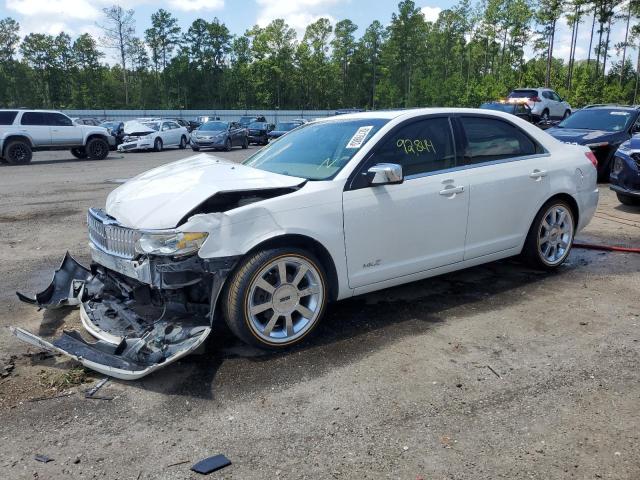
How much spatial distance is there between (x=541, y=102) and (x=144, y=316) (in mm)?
26517

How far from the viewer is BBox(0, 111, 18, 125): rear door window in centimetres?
1953

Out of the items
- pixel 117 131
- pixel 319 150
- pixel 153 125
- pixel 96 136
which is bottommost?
pixel 117 131

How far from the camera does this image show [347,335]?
425 cm

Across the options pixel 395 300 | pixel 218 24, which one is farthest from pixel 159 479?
pixel 218 24

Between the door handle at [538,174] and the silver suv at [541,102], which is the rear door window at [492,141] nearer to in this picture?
the door handle at [538,174]

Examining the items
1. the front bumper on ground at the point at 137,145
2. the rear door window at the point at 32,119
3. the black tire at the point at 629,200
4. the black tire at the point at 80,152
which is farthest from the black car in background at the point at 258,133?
the black tire at the point at 629,200

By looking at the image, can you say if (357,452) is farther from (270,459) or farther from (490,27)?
(490,27)

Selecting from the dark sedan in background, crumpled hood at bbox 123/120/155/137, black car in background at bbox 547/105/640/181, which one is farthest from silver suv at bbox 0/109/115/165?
black car in background at bbox 547/105/640/181

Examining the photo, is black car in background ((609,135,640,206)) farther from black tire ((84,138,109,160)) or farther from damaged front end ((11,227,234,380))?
black tire ((84,138,109,160))

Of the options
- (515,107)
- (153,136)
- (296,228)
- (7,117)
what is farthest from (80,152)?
(296,228)

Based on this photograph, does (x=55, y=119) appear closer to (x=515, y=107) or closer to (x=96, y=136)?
(x=96, y=136)

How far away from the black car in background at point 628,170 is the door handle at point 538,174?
4251 millimetres

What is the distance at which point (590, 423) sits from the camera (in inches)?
119

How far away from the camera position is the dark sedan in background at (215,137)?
26609 mm
